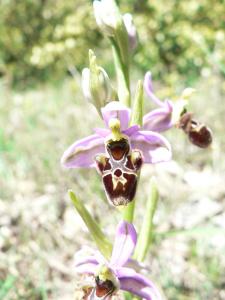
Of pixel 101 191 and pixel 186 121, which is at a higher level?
pixel 186 121

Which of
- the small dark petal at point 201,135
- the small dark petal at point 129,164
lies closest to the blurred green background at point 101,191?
the small dark petal at point 201,135

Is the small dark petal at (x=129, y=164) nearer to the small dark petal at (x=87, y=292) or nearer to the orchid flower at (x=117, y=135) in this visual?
the orchid flower at (x=117, y=135)

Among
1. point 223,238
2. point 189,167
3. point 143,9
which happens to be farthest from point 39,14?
point 223,238

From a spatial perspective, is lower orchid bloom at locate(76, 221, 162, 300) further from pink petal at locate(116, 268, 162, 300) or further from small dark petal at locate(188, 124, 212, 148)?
small dark petal at locate(188, 124, 212, 148)

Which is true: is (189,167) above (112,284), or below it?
below

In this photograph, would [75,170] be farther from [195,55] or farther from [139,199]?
[195,55]

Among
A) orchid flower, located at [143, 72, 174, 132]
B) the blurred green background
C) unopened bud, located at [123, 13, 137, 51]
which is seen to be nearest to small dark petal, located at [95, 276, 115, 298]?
the blurred green background

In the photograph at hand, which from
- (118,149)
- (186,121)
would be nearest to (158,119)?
(186,121)

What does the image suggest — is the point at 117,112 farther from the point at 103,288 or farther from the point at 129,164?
the point at 103,288
